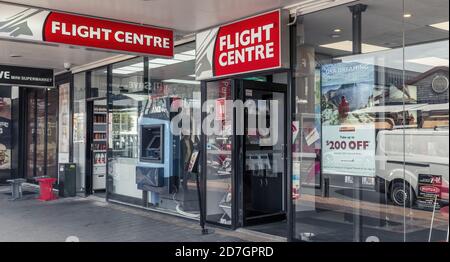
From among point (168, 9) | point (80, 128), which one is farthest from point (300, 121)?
point (80, 128)

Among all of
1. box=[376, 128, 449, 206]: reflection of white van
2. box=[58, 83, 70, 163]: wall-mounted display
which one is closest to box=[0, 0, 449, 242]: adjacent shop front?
box=[376, 128, 449, 206]: reflection of white van

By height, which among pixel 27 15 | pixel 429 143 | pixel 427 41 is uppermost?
pixel 27 15

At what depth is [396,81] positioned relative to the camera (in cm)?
480

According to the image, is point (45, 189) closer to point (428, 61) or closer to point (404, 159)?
point (404, 159)

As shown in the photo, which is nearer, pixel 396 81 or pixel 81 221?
pixel 396 81

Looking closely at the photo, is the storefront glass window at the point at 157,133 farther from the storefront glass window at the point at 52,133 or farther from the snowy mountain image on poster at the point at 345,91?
the storefront glass window at the point at 52,133

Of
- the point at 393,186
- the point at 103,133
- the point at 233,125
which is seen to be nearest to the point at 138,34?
the point at 233,125

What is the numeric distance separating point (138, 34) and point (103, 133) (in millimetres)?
4913

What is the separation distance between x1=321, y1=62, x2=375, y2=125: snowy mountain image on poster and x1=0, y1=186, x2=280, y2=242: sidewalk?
5.95ft

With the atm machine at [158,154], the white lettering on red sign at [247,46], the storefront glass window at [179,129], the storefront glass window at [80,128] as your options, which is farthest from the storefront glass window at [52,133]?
the white lettering on red sign at [247,46]

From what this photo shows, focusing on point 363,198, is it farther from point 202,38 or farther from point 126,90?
point 126,90

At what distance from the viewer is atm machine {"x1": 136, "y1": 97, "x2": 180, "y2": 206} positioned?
290 inches

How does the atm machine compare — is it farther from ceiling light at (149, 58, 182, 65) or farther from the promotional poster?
the promotional poster

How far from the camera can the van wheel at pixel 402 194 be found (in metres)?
4.73
